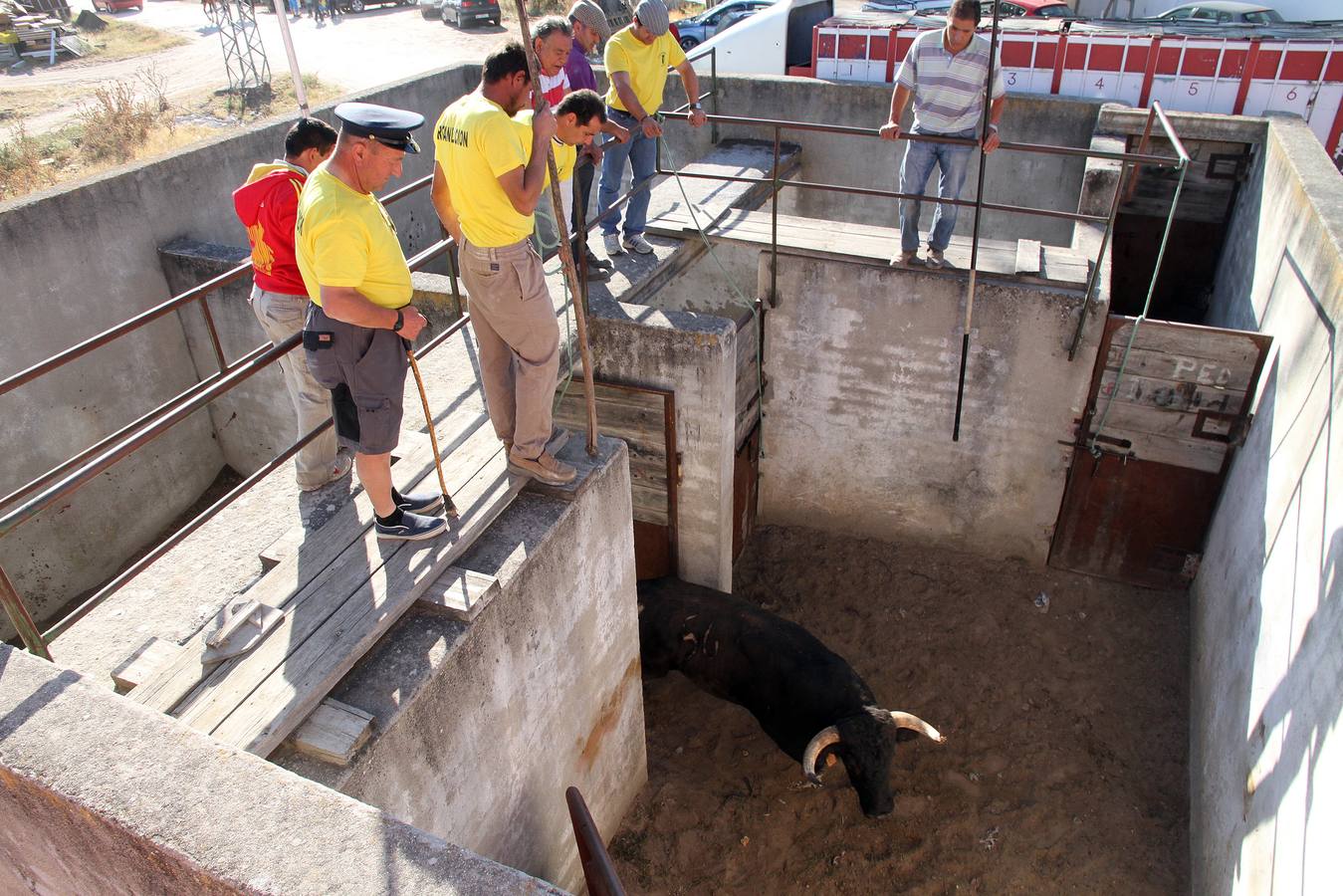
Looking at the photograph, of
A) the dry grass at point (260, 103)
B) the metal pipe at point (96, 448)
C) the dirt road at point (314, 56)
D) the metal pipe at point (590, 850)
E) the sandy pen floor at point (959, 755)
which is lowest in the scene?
the sandy pen floor at point (959, 755)

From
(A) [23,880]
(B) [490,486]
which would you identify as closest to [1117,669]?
(B) [490,486]

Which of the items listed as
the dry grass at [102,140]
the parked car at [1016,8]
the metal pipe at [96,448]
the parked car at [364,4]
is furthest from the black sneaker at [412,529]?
the parked car at [364,4]

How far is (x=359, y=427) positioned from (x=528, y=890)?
1.99 meters

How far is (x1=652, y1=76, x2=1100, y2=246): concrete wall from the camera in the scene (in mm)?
8688

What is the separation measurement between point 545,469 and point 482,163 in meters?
1.40

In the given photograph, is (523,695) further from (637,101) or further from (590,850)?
(637,101)

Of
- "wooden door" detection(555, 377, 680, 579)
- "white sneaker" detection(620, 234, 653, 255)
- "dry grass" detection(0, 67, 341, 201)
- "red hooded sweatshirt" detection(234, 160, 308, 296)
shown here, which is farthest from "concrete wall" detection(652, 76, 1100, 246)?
"dry grass" detection(0, 67, 341, 201)

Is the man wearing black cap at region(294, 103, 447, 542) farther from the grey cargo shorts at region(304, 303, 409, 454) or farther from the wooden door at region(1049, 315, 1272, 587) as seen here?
the wooden door at region(1049, 315, 1272, 587)

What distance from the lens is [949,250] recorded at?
7117 millimetres

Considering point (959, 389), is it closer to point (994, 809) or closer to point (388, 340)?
point (994, 809)

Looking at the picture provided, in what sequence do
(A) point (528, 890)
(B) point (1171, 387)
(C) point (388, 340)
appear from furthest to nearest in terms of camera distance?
1. (B) point (1171, 387)
2. (C) point (388, 340)
3. (A) point (528, 890)

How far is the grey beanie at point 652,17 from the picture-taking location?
6.18m

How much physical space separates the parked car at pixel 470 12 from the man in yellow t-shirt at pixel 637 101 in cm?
2428

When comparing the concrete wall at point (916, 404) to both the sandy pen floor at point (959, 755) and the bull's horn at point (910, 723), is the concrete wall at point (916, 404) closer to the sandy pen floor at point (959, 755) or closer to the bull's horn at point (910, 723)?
the sandy pen floor at point (959, 755)
